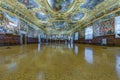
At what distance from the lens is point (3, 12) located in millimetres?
14961

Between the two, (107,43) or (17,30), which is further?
(17,30)

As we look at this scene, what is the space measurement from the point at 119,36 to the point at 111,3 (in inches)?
167

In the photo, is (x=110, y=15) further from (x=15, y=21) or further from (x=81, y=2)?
(x=15, y=21)

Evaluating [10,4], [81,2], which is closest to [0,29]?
[10,4]

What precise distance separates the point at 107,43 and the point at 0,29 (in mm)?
14782

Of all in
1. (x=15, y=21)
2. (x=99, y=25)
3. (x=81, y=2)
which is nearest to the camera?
(x=81, y=2)

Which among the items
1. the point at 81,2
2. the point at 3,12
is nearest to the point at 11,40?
the point at 3,12

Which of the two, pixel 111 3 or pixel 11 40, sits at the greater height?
pixel 111 3

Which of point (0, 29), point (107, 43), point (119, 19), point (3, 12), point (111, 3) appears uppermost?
point (111, 3)

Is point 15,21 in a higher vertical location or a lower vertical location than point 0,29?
higher

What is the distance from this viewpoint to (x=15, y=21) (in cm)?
1820

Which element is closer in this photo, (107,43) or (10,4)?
Answer: (10,4)

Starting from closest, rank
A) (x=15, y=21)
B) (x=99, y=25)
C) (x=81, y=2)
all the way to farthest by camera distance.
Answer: (x=81, y=2) → (x=15, y=21) → (x=99, y=25)

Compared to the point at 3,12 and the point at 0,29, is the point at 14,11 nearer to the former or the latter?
the point at 3,12
